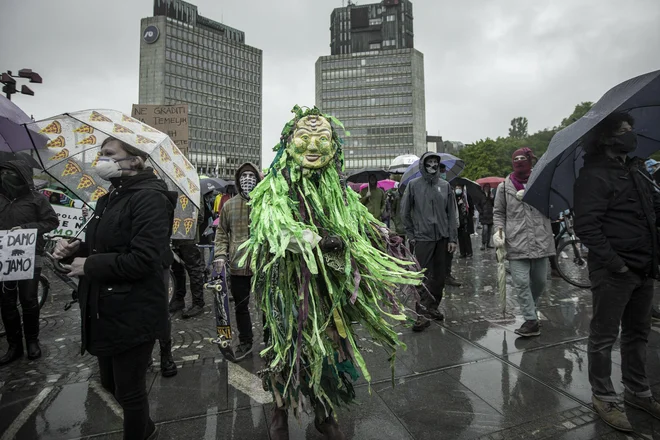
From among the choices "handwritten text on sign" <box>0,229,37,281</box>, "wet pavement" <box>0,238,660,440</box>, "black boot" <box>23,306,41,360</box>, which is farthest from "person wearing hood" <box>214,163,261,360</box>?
"black boot" <box>23,306,41,360</box>

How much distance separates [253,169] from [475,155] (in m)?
49.5

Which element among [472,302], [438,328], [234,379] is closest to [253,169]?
[234,379]

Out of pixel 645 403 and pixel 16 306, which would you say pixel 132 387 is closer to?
pixel 16 306

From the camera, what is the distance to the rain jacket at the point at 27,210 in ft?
12.0

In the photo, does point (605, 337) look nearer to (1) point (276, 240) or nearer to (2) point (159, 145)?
(1) point (276, 240)

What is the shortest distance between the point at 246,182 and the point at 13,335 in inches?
114

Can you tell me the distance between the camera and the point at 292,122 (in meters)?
2.40

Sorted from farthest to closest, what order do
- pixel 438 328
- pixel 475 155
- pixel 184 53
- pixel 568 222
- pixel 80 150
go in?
pixel 184 53 → pixel 475 155 → pixel 568 222 → pixel 438 328 → pixel 80 150

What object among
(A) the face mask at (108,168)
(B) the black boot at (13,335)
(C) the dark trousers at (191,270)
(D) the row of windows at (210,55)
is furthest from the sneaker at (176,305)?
(D) the row of windows at (210,55)

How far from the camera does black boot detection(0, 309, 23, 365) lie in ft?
12.1

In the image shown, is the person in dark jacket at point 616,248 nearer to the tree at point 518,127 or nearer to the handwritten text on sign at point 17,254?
the handwritten text on sign at point 17,254

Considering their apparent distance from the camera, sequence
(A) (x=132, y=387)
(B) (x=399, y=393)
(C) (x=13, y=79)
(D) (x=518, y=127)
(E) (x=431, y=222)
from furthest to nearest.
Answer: (D) (x=518, y=127) → (C) (x=13, y=79) → (E) (x=431, y=222) → (B) (x=399, y=393) → (A) (x=132, y=387)

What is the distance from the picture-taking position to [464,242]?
31.8ft

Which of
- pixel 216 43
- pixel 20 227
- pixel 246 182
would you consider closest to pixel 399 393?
pixel 246 182
